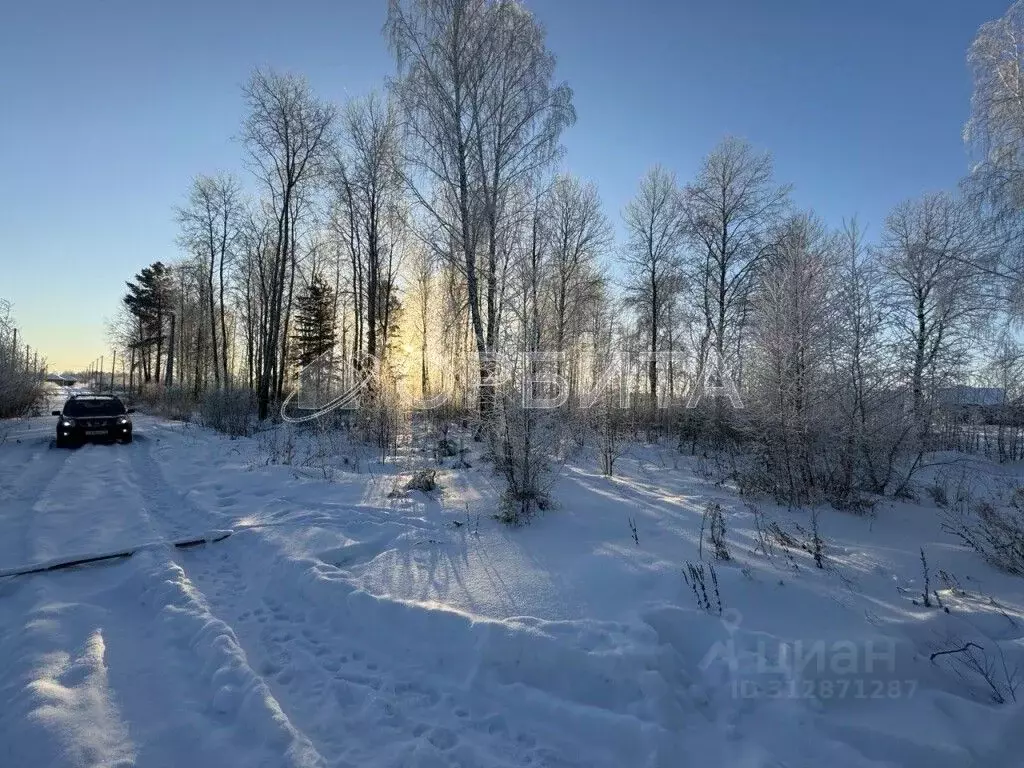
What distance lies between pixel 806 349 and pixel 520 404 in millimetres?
4504

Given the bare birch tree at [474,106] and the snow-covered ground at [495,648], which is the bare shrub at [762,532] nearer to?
the snow-covered ground at [495,648]

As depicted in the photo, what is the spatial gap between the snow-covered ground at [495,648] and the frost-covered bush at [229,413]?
33.7 feet

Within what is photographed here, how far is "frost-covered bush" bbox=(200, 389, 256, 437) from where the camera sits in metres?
16.1

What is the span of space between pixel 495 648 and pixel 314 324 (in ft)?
110

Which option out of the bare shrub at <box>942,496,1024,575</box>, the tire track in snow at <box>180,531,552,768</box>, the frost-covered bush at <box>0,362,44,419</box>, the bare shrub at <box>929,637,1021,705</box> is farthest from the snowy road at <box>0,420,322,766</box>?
the frost-covered bush at <box>0,362,44,419</box>

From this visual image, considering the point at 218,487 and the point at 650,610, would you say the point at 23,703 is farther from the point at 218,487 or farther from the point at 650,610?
the point at 218,487

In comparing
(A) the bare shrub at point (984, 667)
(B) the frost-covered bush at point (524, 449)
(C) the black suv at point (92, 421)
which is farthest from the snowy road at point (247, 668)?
(C) the black suv at point (92, 421)

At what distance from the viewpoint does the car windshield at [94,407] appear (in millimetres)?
14016

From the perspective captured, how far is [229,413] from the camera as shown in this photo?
54.7 feet

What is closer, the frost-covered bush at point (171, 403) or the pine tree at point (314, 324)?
the frost-covered bush at point (171, 403)

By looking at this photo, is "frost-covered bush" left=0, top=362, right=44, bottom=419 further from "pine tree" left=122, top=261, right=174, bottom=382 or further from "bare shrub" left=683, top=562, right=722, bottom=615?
"bare shrub" left=683, top=562, right=722, bottom=615

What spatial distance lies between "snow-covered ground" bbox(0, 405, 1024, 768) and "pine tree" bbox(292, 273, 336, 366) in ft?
91.7

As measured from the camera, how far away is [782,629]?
11.1 ft

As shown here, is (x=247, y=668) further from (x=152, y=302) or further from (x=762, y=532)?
(x=152, y=302)
